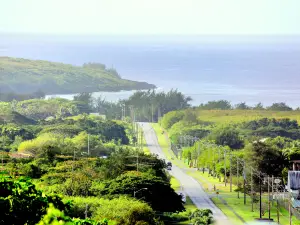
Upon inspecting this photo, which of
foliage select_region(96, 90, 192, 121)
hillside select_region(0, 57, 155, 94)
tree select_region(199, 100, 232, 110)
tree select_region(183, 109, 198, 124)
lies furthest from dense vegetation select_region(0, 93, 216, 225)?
hillside select_region(0, 57, 155, 94)

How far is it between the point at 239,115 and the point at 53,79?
2736 inches

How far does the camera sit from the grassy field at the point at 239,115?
118 meters

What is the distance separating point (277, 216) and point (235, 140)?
4238 centimetres

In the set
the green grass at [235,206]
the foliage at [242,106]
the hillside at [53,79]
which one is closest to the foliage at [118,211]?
the green grass at [235,206]

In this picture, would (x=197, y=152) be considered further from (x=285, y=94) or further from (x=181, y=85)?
(x=181, y=85)

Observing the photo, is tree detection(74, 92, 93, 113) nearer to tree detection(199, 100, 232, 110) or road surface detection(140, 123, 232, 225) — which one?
tree detection(199, 100, 232, 110)

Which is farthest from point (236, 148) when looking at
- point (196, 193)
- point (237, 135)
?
point (196, 193)

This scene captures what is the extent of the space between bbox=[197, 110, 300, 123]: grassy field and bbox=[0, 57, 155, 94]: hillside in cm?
5528

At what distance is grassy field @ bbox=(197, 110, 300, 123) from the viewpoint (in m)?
118

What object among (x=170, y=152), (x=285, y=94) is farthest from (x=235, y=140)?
(x=285, y=94)

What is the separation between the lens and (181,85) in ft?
594

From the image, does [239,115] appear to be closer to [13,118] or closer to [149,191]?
[13,118]

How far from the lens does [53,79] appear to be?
187 metres

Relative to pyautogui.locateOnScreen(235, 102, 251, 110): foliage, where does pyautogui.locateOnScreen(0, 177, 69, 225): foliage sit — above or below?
below
